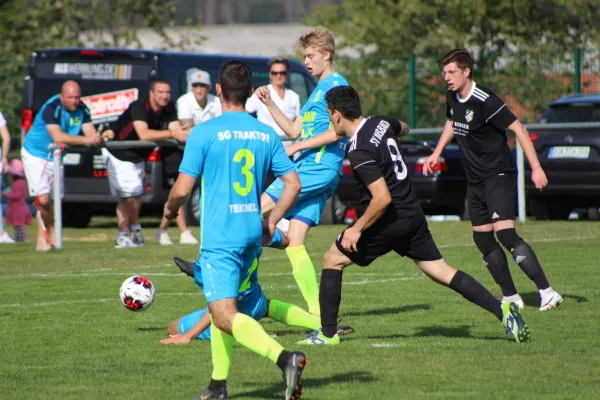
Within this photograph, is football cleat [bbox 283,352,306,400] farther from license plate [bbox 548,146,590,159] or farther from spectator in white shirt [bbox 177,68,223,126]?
license plate [bbox 548,146,590,159]

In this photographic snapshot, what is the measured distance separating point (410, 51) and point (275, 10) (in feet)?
243

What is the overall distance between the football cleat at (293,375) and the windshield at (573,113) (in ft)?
41.9

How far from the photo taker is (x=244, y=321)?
6293mm

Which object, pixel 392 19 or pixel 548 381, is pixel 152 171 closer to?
pixel 548 381

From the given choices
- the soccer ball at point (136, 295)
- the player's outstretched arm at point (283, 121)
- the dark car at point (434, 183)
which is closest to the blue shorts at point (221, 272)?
the soccer ball at point (136, 295)

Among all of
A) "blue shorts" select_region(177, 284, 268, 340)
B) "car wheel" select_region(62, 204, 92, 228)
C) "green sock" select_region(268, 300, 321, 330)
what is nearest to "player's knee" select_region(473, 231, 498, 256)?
"green sock" select_region(268, 300, 321, 330)

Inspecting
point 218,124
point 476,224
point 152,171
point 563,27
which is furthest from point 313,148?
point 563,27

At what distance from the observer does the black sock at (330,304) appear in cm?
817

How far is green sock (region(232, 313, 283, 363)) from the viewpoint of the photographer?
6.19 meters

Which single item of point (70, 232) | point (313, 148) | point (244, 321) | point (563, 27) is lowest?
point (70, 232)

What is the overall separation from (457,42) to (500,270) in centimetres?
2343

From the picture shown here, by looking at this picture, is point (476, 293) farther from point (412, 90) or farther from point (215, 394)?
point (412, 90)

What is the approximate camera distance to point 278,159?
662cm

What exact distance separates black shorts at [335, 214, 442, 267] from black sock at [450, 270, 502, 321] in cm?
21
